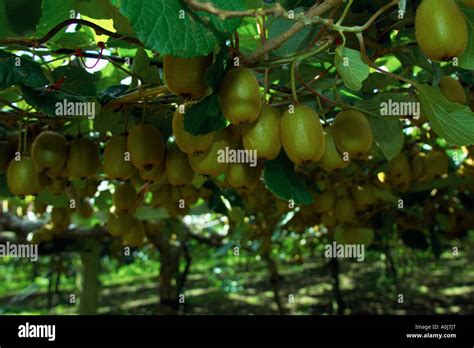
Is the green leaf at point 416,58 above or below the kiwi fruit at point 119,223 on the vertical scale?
above

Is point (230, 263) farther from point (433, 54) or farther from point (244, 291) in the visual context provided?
point (433, 54)

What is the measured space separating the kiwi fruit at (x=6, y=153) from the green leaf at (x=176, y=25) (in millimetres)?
1055

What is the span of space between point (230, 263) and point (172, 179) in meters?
8.36

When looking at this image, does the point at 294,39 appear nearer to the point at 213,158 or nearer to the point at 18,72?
the point at 213,158

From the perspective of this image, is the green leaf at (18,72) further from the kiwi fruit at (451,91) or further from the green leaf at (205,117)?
the kiwi fruit at (451,91)

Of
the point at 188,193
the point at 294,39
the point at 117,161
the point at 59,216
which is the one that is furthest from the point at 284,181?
the point at 59,216

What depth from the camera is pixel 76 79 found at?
1.40 meters

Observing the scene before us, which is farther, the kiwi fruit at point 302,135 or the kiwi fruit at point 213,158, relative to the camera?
the kiwi fruit at point 213,158

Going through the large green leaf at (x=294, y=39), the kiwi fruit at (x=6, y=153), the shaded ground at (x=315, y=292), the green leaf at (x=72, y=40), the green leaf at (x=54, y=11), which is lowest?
the shaded ground at (x=315, y=292)

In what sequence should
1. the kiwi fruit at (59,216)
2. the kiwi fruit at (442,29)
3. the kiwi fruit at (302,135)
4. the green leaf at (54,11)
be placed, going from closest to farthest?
the kiwi fruit at (442,29), the kiwi fruit at (302,135), the green leaf at (54,11), the kiwi fruit at (59,216)

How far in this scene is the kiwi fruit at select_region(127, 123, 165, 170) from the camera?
1365mm

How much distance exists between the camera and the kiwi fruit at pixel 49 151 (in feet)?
4.81

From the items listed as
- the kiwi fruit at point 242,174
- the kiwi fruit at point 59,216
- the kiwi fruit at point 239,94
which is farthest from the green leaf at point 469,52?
the kiwi fruit at point 59,216

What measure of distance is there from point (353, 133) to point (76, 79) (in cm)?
73
